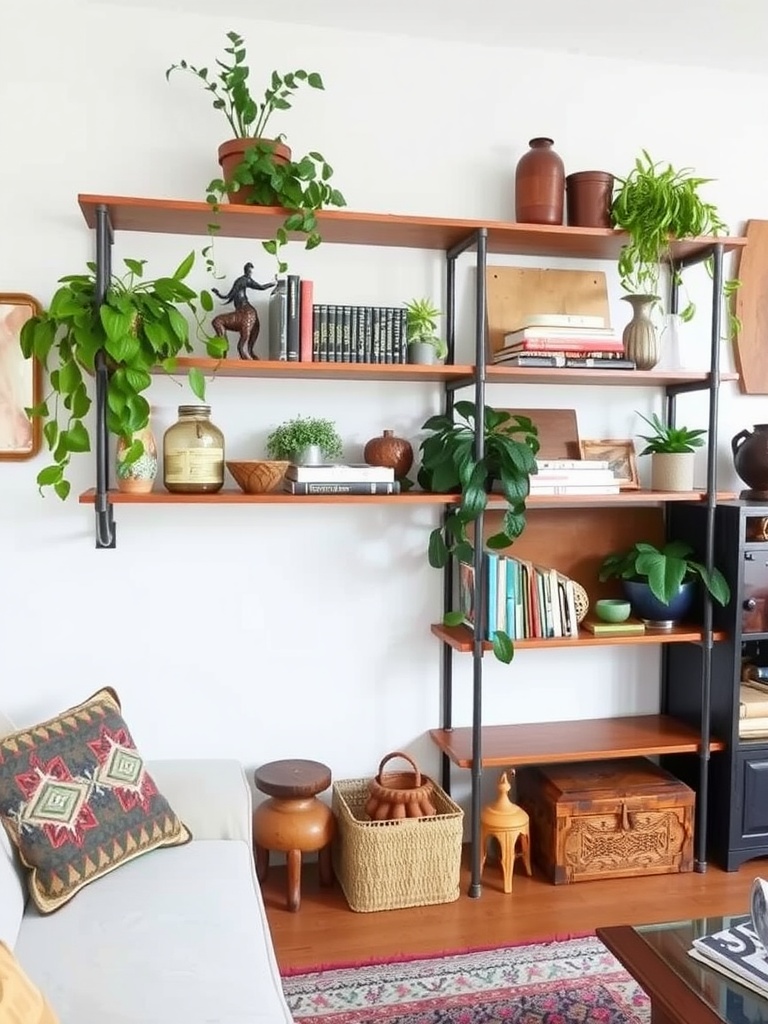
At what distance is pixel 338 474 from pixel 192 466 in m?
0.40

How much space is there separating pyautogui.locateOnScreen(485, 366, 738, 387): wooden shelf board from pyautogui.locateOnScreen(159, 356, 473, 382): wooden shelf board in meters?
0.12

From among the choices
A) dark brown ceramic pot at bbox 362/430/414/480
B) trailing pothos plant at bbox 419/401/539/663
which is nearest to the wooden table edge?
trailing pothos plant at bbox 419/401/539/663

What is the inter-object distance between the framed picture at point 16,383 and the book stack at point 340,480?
0.75 meters

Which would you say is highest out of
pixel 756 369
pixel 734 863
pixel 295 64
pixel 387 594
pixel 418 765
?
pixel 295 64

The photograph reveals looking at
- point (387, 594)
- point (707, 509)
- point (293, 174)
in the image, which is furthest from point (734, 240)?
point (387, 594)

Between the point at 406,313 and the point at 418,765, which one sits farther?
the point at 418,765

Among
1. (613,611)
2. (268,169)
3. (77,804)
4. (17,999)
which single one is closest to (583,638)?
(613,611)

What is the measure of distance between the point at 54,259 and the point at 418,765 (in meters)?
1.89

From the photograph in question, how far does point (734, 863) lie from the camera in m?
2.81

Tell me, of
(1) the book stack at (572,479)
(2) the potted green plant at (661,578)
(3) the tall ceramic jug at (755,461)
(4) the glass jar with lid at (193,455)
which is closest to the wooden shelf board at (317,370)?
(4) the glass jar with lid at (193,455)

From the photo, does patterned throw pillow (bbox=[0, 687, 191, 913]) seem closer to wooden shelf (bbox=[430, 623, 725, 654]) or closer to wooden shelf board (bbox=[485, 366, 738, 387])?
wooden shelf (bbox=[430, 623, 725, 654])

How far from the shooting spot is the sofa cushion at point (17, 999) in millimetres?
1128

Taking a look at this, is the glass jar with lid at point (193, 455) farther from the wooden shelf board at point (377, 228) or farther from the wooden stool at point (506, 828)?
the wooden stool at point (506, 828)

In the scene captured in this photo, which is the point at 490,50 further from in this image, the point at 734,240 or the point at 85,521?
the point at 85,521
